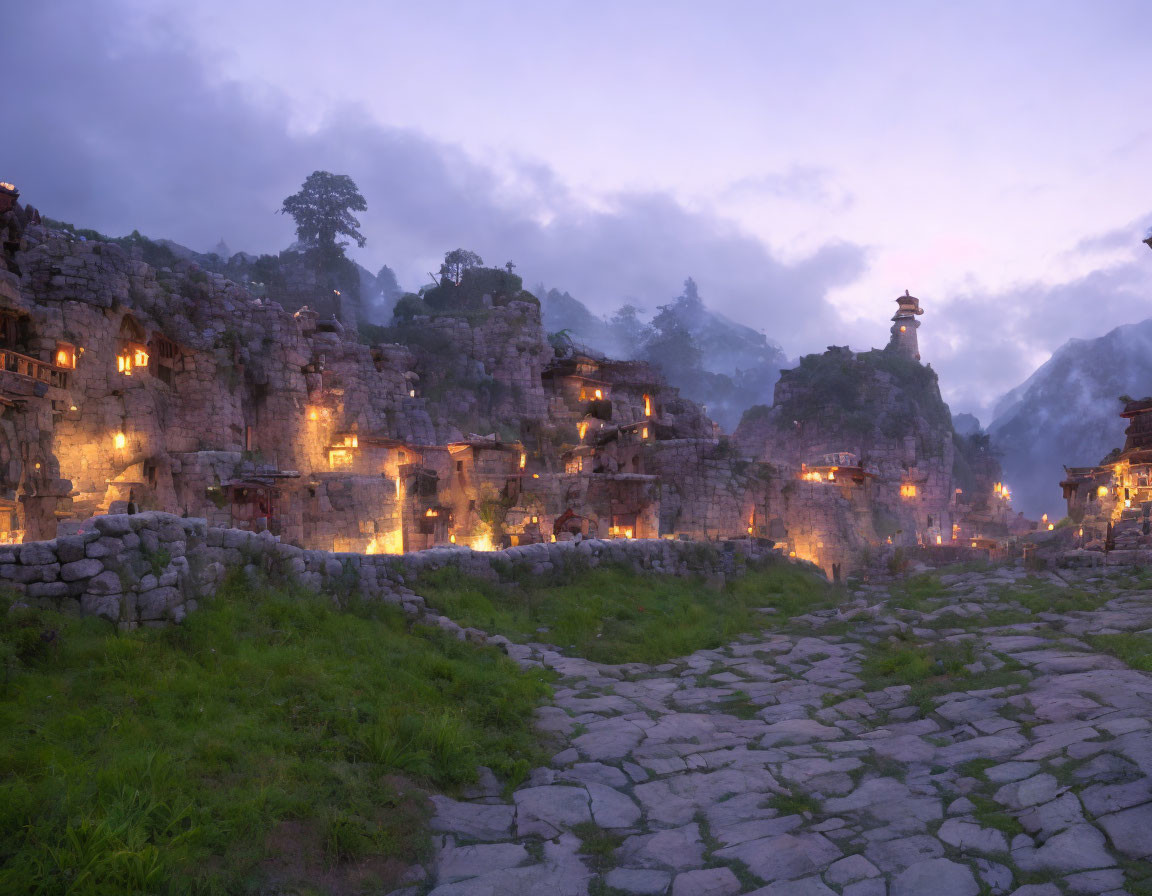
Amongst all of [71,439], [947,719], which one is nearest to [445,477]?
[71,439]

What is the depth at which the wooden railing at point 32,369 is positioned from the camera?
2606 cm

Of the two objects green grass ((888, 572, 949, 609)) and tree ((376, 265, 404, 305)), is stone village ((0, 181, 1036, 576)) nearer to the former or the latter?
green grass ((888, 572, 949, 609))

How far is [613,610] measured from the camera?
546 inches

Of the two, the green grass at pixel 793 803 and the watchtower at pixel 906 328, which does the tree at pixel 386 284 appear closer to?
the watchtower at pixel 906 328

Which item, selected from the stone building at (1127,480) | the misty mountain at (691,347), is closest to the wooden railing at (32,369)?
the stone building at (1127,480)

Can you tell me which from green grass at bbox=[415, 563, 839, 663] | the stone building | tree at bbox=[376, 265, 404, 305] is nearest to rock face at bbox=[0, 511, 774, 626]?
green grass at bbox=[415, 563, 839, 663]

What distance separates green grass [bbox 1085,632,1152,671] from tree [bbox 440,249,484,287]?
208 ft

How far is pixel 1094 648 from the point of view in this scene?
1003 cm

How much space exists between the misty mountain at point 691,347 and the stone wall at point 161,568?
8619 centimetres

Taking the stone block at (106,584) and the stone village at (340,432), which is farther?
the stone village at (340,432)

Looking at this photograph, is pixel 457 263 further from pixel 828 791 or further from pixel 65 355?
pixel 828 791

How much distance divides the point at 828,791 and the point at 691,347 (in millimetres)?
101501

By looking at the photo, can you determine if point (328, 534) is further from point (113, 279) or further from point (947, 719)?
point (947, 719)

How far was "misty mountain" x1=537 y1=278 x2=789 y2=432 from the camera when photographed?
105 metres
